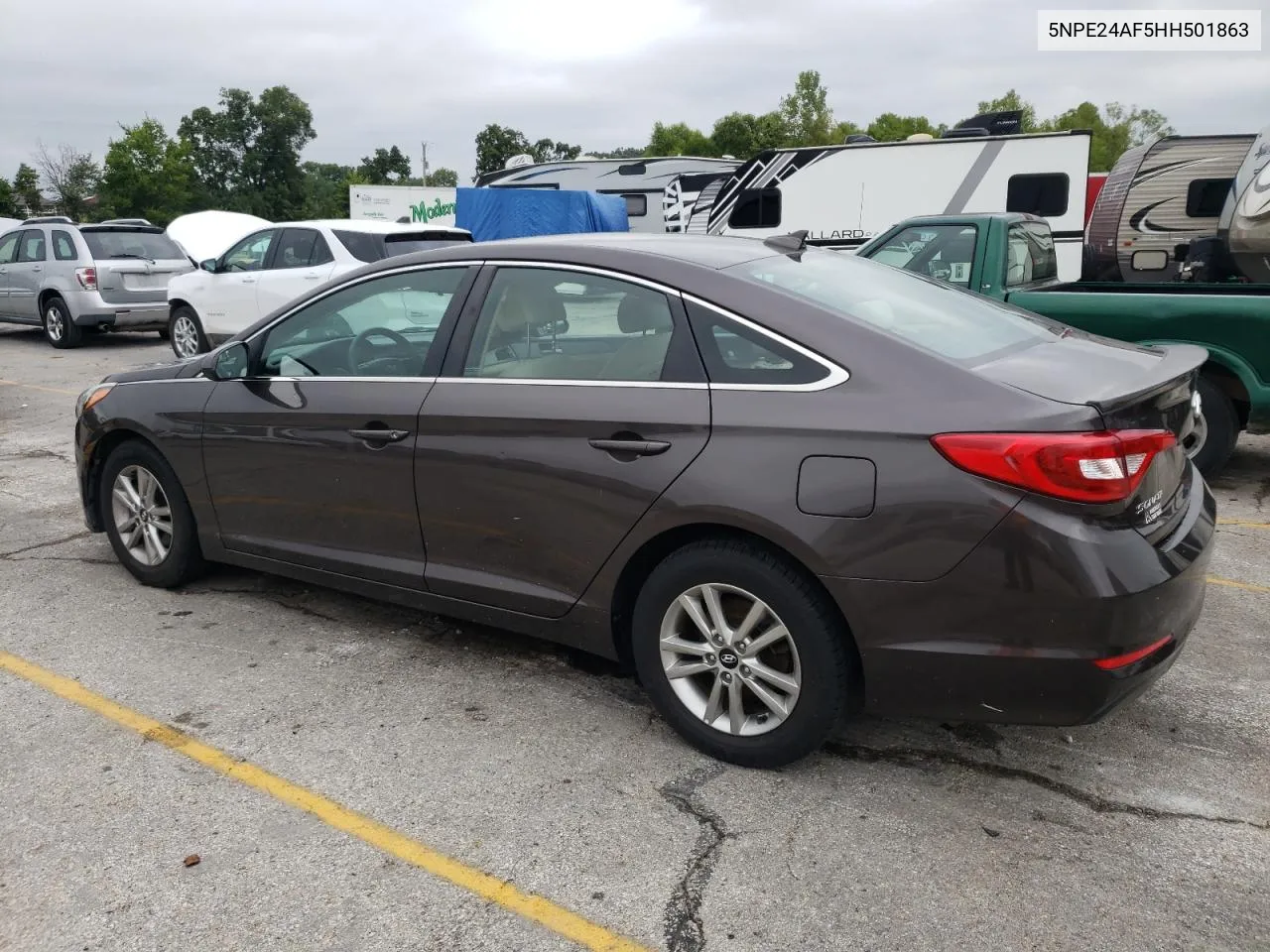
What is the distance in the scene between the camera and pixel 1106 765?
326 centimetres

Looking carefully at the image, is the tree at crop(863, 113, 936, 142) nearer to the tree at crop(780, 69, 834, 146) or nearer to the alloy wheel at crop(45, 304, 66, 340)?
the tree at crop(780, 69, 834, 146)

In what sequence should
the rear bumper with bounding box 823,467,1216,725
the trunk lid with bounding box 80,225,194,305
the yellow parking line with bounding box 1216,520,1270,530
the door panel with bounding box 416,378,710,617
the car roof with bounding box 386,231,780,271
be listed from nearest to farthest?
the rear bumper with bounding box 823,467,1216,725
the door panel with bounding box 416,378,710,617
the car roof with bounding box 386,231,780,271
the yellow parking line with bounding box 1216,520,1270,530
the trunk lid with bounding box 80,225,194,305

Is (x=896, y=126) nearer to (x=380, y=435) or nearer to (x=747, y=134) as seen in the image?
(x=747, y=134)

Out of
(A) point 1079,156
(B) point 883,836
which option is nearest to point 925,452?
(B) point 883,836

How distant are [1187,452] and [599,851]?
2235 millimetres

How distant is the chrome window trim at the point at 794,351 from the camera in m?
2.97

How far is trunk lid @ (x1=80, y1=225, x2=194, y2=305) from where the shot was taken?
14.0 metres

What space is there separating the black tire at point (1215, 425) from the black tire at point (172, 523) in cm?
560

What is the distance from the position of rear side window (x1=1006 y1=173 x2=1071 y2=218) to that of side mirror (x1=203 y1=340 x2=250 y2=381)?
1132cm

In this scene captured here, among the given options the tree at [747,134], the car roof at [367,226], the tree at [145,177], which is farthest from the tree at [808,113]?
the car roof at [367,226]

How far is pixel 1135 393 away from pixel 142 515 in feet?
13.7

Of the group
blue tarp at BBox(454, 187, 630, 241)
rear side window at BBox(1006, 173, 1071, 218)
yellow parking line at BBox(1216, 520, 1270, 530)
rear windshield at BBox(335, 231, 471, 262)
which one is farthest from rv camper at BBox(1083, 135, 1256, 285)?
yellow parking line at BBox(1216, 520, 1270, 530)

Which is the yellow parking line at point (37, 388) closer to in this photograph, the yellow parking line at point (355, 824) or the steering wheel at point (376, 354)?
the yellow parking line at point (355, 824)

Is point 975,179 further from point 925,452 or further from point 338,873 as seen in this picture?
point 338,873
